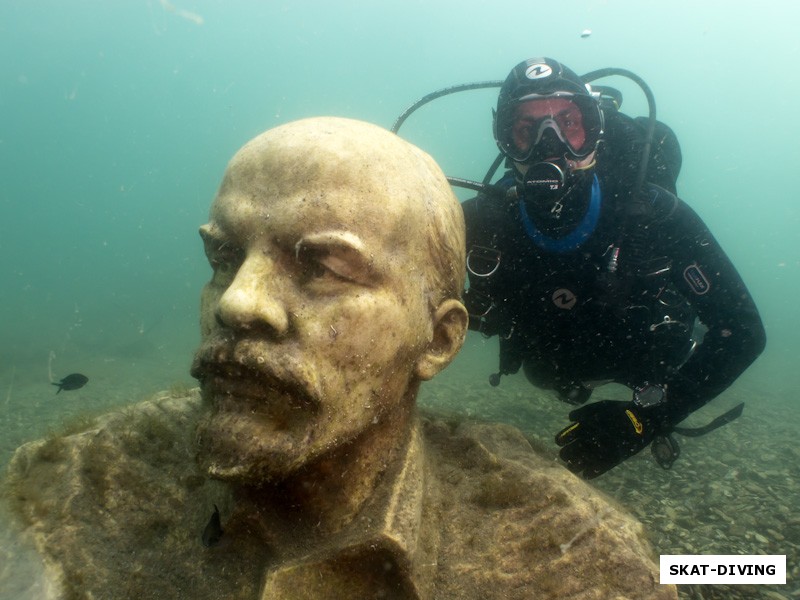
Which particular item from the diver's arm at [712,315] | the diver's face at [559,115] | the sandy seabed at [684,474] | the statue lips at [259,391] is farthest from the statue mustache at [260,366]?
the diver's face at [559,115]

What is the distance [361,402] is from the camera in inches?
85.4

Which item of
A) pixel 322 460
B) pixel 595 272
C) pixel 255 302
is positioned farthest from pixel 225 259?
pixel 595 272

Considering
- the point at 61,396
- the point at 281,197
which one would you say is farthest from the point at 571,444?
the point at 61,396

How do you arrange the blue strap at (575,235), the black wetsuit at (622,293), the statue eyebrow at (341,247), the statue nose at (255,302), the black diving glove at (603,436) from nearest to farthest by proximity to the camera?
the statue nose at (255,302) → the statue eyebrow at (341,247) → the black diving glove at (603,436) → the black wetsuit at (622,293) → the blue strap at (575,235)

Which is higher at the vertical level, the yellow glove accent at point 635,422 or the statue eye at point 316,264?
the statue eye at point 316,264

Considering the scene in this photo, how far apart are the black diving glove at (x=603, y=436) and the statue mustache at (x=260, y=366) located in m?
2.32

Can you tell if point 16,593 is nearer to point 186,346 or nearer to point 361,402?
point 361,402

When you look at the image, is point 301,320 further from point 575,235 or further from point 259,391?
point 575,235

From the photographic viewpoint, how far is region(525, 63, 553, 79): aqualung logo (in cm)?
423

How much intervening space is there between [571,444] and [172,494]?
2714 millimetres

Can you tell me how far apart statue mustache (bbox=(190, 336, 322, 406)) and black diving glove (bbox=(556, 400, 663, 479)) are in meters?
2.32

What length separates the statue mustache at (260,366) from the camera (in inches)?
75.2

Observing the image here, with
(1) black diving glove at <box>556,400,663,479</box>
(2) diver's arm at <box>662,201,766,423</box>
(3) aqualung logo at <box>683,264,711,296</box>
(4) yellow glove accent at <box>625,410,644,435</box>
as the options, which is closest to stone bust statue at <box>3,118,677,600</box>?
(1) black diving glove at <box>556,400,663,479</box>

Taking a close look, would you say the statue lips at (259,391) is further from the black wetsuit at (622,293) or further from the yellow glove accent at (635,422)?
the yellow glove accent at (635,422)
